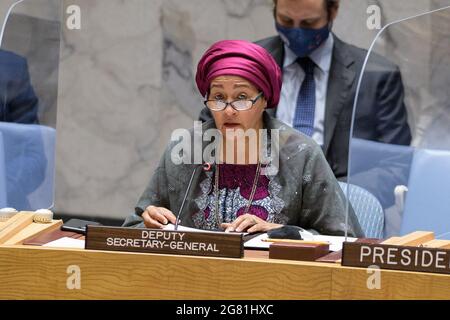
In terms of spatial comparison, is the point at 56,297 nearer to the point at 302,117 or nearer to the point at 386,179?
the point at 386,179

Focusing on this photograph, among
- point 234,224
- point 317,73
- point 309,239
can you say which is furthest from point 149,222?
point 317,73

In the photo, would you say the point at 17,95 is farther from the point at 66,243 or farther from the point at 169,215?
the point at 66,243

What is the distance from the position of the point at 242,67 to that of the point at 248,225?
493 millimetres

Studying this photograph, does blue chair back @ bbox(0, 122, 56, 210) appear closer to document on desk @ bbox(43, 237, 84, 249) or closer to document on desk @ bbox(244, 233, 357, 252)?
document on desk @ bbox(43, 237, 84, 249)

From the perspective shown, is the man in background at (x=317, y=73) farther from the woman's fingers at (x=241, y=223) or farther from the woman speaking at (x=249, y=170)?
the woman's fingers at (x=241, y=223)

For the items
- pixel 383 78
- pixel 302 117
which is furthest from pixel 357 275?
pixel 302 117

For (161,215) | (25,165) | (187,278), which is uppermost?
(25,165)

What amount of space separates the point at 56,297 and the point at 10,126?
127 centimetres

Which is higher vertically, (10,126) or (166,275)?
(10,126)

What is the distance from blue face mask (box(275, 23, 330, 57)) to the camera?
4.46 metres

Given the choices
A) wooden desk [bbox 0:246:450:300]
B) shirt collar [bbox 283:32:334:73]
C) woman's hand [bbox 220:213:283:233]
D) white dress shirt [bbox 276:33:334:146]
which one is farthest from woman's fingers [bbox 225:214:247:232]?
shirt collar [bbox 283:32:334:73]

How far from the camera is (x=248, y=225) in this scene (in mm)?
3080

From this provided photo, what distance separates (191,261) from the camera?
2535mm

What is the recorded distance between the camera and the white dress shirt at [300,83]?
4.35 metres
